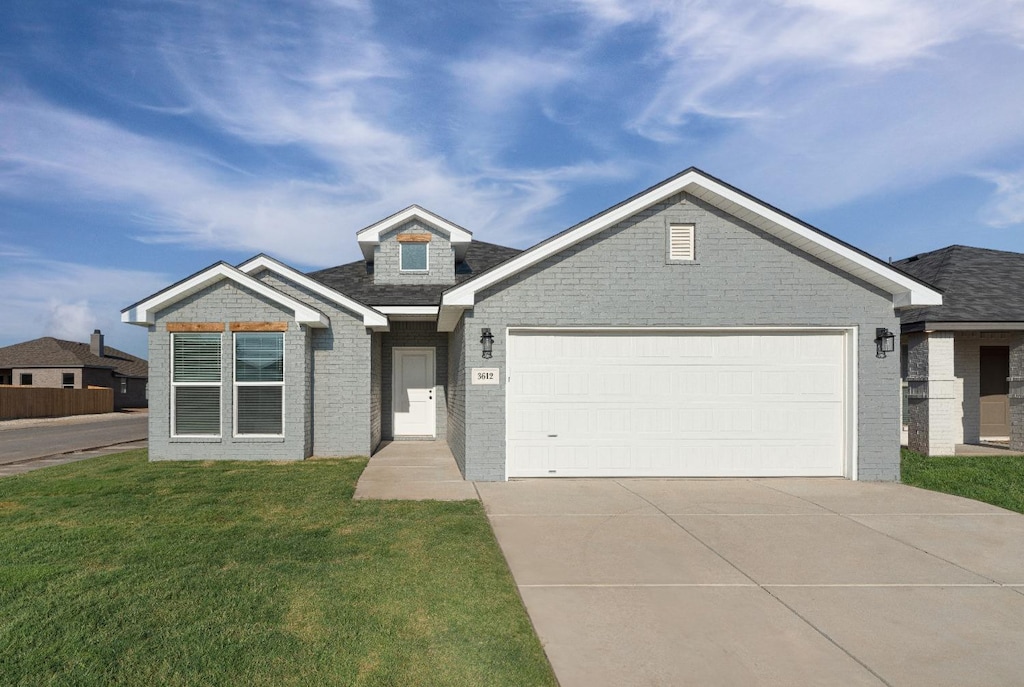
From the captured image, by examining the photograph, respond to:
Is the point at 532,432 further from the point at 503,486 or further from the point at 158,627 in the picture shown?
the point at 158,627

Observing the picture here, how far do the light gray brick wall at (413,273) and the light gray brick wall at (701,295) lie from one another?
667 cm

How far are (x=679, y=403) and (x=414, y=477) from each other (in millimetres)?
4593

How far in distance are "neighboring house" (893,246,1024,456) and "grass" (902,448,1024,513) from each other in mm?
885

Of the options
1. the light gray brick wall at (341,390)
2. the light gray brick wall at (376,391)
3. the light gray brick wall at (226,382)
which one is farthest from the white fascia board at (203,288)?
the light gray brick wall at (376,391)

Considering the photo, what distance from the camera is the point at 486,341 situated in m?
9.90

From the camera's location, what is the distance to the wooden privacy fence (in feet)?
92.3

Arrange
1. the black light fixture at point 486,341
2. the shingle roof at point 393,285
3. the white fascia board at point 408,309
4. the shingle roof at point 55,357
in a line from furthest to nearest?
the shingle roof at point 55,357 < the shingle roof at point 393,285 < the white fascia board at point 408,309 < the black light fixture at point 486,341

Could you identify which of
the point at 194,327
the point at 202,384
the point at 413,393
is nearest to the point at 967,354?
the point at 413,393

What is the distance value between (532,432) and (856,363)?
543 cm

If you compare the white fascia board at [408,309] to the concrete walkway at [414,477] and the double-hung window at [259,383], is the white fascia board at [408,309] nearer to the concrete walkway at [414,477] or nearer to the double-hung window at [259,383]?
the double-hung window at [259,383]

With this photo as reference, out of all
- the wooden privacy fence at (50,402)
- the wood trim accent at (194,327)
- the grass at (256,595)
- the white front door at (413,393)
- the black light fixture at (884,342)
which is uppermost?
the wood trim accent at (194,327)

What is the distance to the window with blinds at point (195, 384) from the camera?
12078 millimetres

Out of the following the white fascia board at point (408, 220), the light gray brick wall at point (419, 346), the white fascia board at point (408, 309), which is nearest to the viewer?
the white fascia board at point (408, 309)

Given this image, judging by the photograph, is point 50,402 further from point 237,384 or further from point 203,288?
point 237,384
